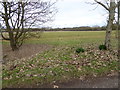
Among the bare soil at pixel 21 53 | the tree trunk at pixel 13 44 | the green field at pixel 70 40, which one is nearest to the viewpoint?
the bare soil at pixel 21 53

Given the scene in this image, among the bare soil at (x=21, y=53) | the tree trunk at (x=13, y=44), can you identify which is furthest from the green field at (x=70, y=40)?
the tree trunk at (x=13, y=44)

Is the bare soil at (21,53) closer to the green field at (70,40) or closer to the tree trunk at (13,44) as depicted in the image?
the tree trunk at (13,44)

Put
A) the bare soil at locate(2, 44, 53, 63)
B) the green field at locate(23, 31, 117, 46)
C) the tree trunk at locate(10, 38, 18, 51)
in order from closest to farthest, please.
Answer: the bare soil at locate(2, 44, 53, 63), the tree trunk at locate(10, 38, 18, 51), the green field at locate(23, 31, 117, 46)

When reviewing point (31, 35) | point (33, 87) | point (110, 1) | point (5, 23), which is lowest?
point (33, 87)

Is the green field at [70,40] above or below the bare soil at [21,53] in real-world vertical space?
above

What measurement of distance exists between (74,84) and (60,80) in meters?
0.52

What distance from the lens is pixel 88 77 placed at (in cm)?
515

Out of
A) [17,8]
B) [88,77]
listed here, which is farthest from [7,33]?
[88,77]

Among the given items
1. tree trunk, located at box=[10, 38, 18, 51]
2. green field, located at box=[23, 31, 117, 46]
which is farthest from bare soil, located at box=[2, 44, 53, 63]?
green field, located at box=[23, 31, 117, 46]

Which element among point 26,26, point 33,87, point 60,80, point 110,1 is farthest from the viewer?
point 26,26

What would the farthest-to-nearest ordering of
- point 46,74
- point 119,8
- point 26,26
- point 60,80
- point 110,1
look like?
point 26,26, point 110,1, point 119,8, point 46,74, point 60,80

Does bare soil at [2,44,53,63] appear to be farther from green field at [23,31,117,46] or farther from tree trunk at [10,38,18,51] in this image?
green field at [23,31,117,46]

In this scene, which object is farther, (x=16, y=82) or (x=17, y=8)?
(x=17, y=8)

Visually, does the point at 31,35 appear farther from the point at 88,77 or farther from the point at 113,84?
the point at 113,84
